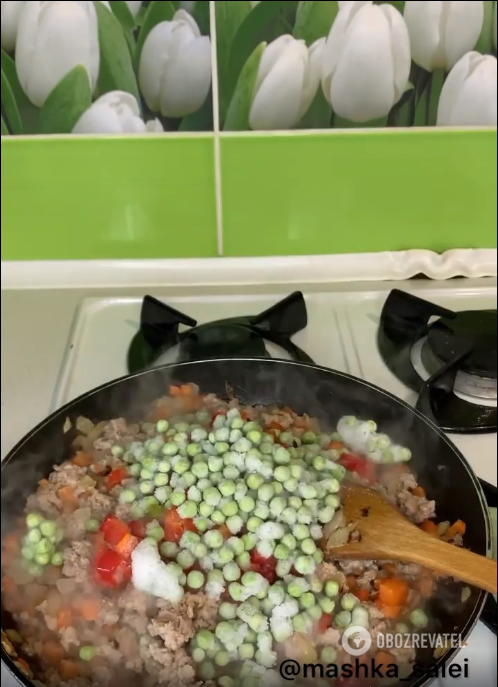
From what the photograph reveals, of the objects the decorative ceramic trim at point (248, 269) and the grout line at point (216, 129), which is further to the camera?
the decorative ceramic trim at point (248, 269)

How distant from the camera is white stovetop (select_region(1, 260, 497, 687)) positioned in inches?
30.5

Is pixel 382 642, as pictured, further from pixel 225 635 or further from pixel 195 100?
pixel 195 100

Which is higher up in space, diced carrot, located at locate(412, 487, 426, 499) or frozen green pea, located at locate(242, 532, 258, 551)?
frozen green pea, located at locate(242, 532, 258, 551)

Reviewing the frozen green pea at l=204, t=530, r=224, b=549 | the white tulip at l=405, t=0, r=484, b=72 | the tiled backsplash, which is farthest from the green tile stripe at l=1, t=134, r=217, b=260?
the frozen green pea at l=204, t=530, r=224, b=549

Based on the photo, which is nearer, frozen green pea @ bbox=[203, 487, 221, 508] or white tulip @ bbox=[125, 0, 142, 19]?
frozen green pea @ bbox=[203, 487, 221, 508]

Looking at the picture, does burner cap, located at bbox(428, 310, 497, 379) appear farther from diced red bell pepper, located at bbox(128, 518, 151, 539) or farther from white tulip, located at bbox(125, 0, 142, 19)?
white tulip, located at bbox(125, 0, 142, 19)

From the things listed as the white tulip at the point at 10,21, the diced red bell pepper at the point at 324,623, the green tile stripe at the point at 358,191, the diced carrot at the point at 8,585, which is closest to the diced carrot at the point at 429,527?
the diced red bell pepper at the point at 324,623

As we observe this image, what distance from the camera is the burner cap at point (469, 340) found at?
74cm

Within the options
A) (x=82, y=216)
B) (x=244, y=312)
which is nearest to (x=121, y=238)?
(x=82, y=216)

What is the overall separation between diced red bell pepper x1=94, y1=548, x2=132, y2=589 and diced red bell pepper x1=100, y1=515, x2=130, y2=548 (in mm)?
12

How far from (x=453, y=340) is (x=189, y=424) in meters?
0.32

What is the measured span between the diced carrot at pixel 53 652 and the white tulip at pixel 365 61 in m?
0.65

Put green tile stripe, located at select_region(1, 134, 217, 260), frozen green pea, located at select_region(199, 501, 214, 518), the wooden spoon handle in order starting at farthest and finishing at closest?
green tile stripe, located at select_region(1, 134, 217, 260), frozen green pea, located at select_region(199, 501, 214, 518), the wooden spoon handle

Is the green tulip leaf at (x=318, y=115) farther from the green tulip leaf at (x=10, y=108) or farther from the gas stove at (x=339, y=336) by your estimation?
the green tulip leaf at (x=10, y=108)
